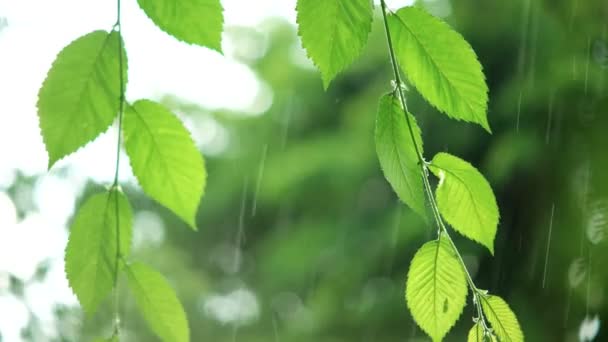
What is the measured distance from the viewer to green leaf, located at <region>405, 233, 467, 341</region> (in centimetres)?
33

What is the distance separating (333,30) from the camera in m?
0.30

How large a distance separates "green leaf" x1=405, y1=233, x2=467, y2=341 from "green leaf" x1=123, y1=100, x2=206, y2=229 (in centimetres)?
11

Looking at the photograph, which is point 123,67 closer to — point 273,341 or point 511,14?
point 511,14

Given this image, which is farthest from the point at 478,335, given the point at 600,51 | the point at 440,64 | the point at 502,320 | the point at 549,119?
the point at 549,119

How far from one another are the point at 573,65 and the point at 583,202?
0.40 metres

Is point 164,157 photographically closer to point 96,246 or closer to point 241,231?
point 96,246

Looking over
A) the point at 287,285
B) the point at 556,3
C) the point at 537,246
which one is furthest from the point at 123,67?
the point at 287,285

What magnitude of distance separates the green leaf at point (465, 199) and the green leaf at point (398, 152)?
2cm

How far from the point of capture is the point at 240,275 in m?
4.20

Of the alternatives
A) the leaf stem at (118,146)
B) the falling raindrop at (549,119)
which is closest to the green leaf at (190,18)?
the leaf stem at (118,146)

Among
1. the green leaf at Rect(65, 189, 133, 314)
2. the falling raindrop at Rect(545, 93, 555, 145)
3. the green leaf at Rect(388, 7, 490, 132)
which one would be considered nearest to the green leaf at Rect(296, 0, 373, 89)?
the green leaf at Rect(388, 7, 490, 132)

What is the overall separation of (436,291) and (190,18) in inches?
6.7

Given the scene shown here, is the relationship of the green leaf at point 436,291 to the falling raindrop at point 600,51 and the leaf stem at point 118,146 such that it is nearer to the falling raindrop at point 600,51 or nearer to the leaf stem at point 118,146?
the leaf stem at point 118,146

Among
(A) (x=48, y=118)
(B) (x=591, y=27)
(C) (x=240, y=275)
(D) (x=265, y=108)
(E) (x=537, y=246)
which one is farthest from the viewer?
(C) (x=240, y=275)
